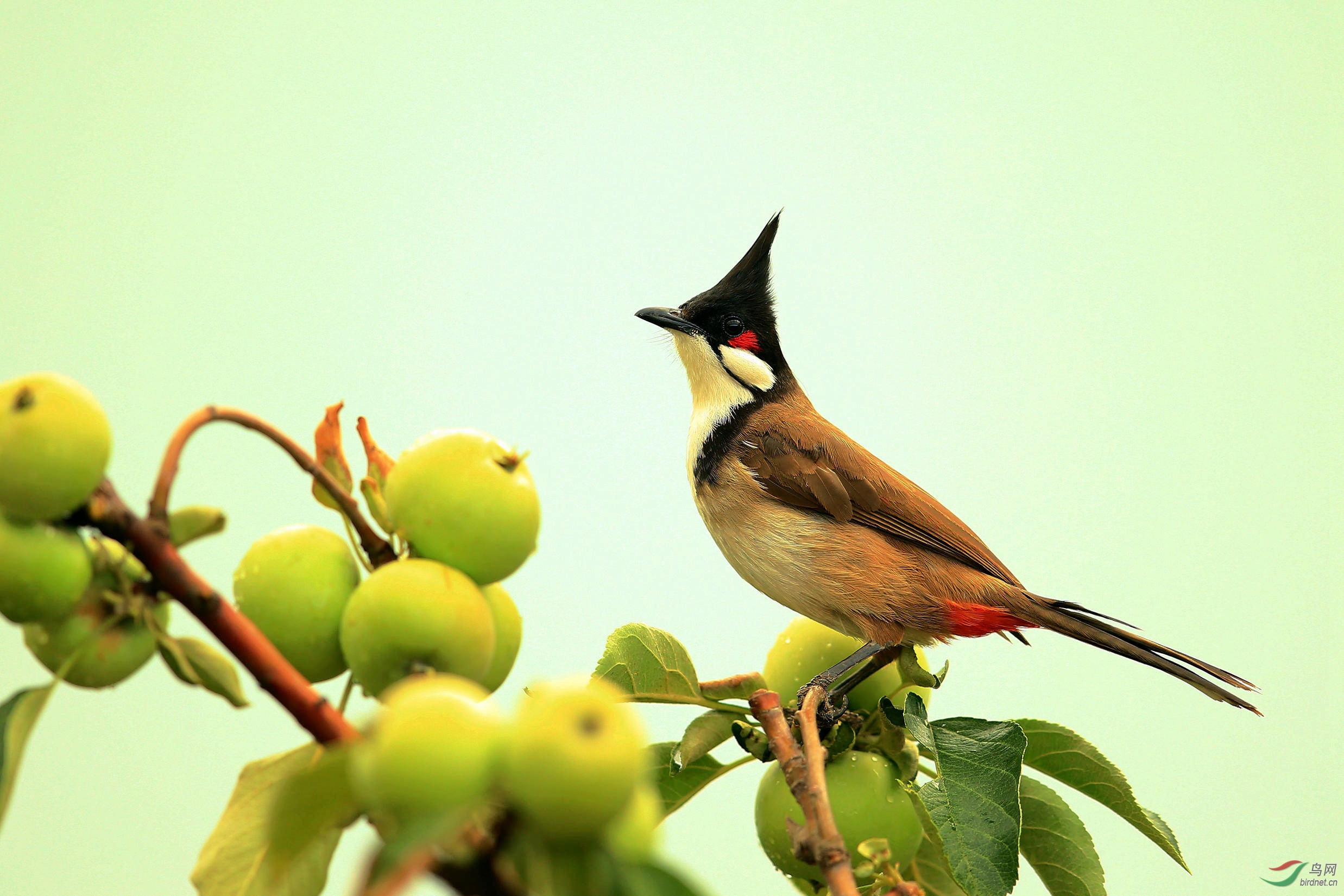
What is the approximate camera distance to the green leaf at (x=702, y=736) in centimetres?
97

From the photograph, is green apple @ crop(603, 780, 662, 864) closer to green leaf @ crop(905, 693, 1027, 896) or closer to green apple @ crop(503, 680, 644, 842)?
green apple @ crop(503, 680, 644, 842)

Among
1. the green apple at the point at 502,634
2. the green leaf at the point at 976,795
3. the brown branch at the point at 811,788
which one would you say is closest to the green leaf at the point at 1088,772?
the green leaf at the point at 976,795

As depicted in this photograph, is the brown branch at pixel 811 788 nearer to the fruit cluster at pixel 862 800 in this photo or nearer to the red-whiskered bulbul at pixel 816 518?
the fruit cluster at pixel 862 800

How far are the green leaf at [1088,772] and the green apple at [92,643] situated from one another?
847mm

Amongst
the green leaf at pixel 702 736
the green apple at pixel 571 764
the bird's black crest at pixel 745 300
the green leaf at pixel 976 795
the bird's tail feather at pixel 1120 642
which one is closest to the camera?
the green apple at pixel 571 764

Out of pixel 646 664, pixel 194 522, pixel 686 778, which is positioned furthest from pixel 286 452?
pixel 686 778

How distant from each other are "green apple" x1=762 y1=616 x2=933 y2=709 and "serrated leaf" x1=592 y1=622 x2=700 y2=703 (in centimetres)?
25

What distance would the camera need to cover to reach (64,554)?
50 cm

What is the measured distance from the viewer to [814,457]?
222 cm

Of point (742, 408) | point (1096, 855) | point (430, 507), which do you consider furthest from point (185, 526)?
point (742, 408)

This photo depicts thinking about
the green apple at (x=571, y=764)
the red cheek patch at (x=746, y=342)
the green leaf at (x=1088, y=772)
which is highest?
the red cheek patch at (x=746, y=342)

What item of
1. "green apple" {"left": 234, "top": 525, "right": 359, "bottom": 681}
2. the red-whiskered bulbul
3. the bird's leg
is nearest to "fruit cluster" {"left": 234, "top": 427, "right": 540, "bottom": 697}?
"green apple" {"left": 234, "top": 525, "right": 359, "bottom": 681}

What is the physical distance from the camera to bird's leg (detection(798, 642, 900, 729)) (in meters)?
1.20

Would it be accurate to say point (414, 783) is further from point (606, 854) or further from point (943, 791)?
point (943, 791)
